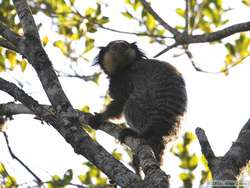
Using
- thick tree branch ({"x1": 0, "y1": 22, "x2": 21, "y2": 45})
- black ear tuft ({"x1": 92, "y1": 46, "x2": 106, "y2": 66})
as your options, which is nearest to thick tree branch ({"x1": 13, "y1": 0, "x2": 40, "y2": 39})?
thick tree branch ({"x1": 0, "y1": 22, "x2": 21, "y2": 45})

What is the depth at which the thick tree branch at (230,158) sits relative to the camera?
4.36 m

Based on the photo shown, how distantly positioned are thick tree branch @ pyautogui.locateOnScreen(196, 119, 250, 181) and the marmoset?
2.14 metres

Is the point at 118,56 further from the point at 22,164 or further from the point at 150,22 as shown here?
the point at 22,164

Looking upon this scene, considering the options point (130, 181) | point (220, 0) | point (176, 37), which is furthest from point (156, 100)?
point (130, 181)

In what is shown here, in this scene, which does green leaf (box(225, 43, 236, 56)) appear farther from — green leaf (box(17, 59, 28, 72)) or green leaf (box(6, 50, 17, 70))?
green leaf (box(6, 50, 17, 70))

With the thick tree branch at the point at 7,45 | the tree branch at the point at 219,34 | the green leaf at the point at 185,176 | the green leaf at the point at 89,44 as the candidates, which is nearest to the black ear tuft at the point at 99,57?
the green leaf at the point at 89,44

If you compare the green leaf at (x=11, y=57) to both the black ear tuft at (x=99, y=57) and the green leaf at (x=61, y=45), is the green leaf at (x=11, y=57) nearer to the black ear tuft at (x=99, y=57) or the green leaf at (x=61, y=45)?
the green leaf at (x=61, y=45)

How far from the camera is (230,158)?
4562mm

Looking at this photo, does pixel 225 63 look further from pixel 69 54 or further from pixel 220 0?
pixel 69 54

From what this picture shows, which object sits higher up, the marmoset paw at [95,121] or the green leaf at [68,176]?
the marmoset paw at [95,121]

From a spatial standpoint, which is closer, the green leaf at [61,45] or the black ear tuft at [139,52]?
the green leaf at [61,45]

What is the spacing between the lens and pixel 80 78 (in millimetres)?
8625

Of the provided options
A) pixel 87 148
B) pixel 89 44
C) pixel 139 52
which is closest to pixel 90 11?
pixel 89 44

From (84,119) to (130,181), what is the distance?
326cm
